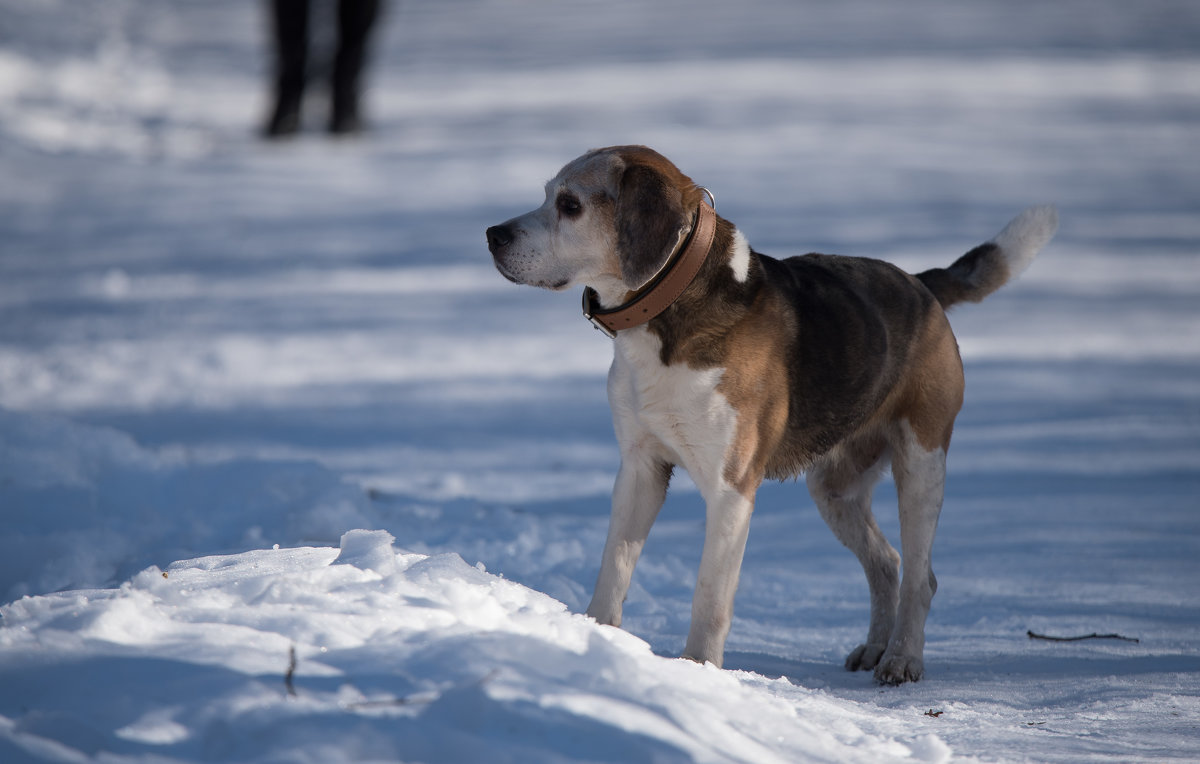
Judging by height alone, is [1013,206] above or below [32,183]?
above

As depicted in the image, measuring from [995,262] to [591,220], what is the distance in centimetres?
191

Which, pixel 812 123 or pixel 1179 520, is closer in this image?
pixel 1179 520

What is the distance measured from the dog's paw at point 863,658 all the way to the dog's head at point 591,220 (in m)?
1.66

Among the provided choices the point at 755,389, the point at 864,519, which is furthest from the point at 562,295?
the point at 755,389

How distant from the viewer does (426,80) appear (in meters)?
23.0

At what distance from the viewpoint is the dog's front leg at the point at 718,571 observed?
3.70 m

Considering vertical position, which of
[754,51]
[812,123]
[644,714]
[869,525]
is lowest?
[644,714]

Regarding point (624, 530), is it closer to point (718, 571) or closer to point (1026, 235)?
point (718, 571)

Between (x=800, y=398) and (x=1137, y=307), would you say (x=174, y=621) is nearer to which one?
(x=800, y=398)

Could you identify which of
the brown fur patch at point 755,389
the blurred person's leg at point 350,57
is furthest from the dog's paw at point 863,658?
the blurred person's leg at point 350,57

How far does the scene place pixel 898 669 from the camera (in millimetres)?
4094

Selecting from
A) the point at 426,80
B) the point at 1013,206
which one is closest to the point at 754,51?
the point at 426,80

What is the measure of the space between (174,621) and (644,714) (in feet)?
3.93

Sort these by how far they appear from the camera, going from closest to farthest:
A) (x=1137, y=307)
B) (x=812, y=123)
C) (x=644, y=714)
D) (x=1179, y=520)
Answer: (x=644, y=714) → (x=1179, y=520) → (x=1137, y=307) → (x=812, y=123)
